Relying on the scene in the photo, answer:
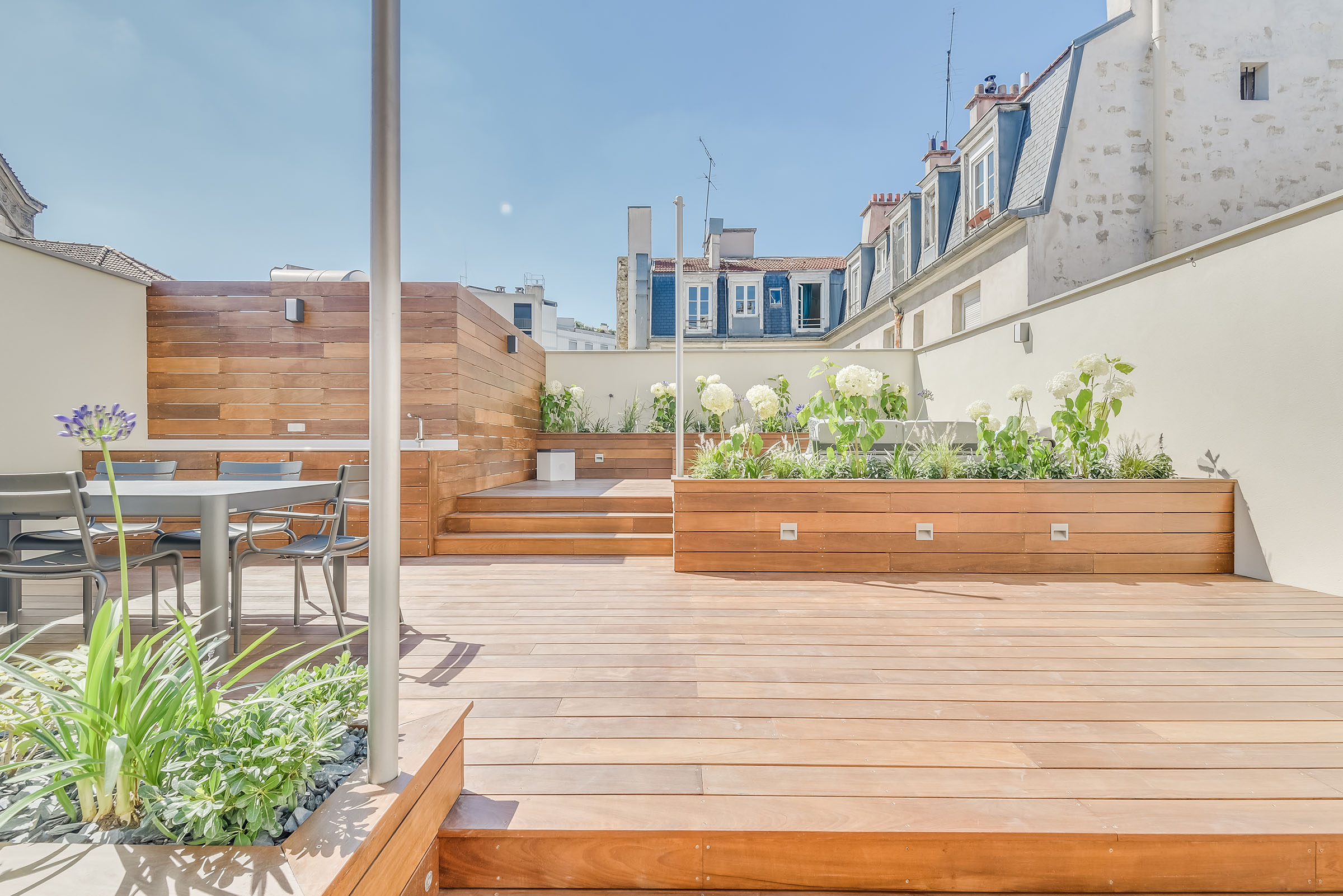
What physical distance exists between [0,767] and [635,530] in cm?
400

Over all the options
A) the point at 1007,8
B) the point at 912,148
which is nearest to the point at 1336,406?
the point at 1007,8

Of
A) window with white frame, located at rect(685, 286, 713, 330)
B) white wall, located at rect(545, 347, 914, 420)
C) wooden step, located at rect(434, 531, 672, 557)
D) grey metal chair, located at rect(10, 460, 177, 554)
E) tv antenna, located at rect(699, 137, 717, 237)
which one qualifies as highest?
tv antenna, located at rect(699, 137, 717, 237)

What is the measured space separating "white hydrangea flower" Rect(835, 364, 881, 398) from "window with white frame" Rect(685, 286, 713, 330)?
1054cm

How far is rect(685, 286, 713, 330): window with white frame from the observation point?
1425cm

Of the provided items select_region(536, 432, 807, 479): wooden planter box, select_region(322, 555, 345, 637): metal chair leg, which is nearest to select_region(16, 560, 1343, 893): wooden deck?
select_region(322, 555, 345, 637): metal chair leg

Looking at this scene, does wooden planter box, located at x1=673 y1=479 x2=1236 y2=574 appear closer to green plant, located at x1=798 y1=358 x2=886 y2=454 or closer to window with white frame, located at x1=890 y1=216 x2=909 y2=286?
green plant, located at x1=798 y1=358 x2=886 y2=454

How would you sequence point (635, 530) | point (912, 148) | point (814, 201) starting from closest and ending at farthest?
point (635, 530)
point (912, 148)
point (814, 201)

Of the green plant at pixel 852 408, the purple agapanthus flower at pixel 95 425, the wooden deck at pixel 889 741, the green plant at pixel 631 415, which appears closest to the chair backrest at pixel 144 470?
the wooden deck at pixel 889 741

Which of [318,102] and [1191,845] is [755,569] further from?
[318,102]

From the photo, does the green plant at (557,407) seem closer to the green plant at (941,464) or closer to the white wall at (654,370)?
the white wall at (654,370)

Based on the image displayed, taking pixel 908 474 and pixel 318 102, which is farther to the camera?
pixel 908 474

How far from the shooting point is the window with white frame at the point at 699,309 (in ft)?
46.8

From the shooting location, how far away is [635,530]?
4.77m

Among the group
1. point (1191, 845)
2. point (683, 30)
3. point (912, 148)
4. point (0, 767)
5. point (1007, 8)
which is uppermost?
point (1007, 8)
